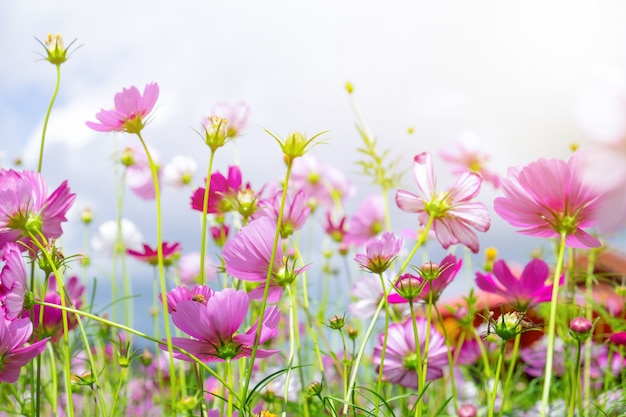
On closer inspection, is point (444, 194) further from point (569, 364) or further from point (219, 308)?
point (569, 364)

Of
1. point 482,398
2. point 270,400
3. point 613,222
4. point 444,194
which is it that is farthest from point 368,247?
point 482,398

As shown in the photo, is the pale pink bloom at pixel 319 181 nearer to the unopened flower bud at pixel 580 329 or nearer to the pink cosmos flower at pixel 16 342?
the unopened flower bud at pixel 580 329

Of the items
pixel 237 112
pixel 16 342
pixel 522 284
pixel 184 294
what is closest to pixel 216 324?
pixel 184 294

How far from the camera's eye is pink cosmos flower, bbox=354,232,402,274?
57cm

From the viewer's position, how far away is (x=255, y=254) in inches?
21.9

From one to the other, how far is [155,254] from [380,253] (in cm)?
47

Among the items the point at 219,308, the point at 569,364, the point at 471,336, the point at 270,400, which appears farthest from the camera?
the point at 471,336

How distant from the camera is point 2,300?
54 centimetres

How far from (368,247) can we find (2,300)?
280 millimetres

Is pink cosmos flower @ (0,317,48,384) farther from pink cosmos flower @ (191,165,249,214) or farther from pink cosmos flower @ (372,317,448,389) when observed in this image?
pink cosmos flower @ (372,317,448,389)

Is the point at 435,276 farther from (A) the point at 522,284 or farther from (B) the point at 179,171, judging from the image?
(B) the point at 179,171

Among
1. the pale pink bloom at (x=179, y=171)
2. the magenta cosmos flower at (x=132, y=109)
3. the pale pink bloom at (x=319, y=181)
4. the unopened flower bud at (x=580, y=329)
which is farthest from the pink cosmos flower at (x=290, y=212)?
the pale pink bloom at (x=319, y=181)

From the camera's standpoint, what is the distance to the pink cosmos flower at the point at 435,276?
0.58 meters

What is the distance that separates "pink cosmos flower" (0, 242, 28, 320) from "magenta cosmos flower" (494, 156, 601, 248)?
14.0 inches
